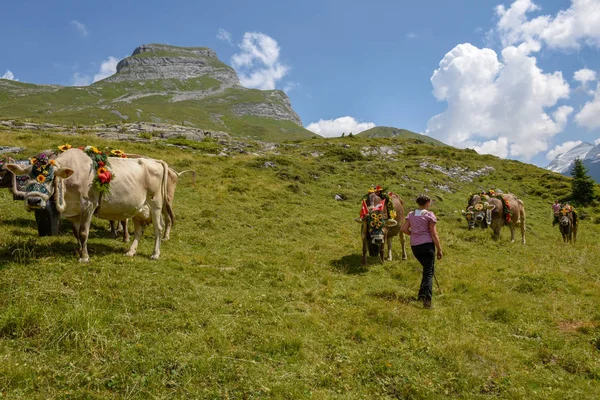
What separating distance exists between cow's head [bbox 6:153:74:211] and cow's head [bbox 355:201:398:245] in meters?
7.38

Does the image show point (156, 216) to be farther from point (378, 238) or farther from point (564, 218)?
point (564, 218)

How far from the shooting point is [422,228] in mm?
7852

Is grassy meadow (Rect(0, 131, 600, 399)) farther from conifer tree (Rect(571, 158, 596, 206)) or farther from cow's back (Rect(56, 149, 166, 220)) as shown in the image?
conifer tree (Rect(571, 158, 596, 206))

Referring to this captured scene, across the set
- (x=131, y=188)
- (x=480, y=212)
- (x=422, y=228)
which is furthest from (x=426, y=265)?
(x=480, y=212)

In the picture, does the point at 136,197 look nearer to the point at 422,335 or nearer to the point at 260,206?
the point at 422,335

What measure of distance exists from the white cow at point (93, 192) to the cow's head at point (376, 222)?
5.73m

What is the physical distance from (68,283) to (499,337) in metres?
7.69

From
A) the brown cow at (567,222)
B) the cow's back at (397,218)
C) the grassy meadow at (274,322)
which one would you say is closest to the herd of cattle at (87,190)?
the grassy meadow at (274,322)

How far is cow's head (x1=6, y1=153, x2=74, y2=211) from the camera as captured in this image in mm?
6336

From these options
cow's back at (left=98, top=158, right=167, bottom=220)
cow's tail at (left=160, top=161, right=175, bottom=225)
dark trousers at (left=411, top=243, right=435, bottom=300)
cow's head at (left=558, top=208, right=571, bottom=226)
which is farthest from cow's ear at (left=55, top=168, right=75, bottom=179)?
cow's head at (left=558, top=208, right=571, bottom=226)

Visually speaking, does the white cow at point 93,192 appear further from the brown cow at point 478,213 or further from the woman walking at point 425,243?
the brown cow at point 478,213

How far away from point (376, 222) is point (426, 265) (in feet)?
8.25

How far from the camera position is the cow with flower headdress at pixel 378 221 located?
10070 millimetres

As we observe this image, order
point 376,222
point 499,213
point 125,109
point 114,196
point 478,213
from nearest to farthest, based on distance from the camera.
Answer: point 114,196 < point 376,222 < point 499,213 < point 478,213 < point 125,109
